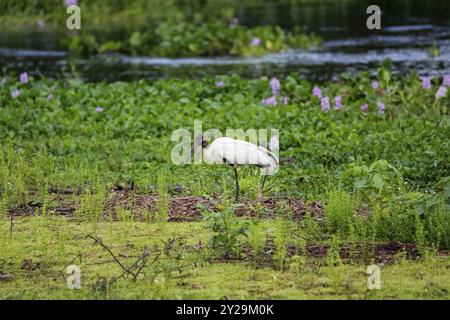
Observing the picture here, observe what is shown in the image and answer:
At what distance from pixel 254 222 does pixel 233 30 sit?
41.4 ft

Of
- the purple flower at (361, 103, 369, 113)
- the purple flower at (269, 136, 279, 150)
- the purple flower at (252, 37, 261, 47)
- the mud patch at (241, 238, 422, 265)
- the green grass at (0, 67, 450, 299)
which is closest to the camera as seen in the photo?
the green grass at (0, 67, 450, 299)

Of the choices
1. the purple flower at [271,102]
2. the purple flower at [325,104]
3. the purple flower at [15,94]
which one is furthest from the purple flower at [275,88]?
the purple flower at [15,94]

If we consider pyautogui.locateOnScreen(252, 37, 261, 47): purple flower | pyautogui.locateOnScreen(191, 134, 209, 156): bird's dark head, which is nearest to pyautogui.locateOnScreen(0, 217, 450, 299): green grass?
pyautogui.locateOnScreen(191, 134, 209, 156): bird's dark head

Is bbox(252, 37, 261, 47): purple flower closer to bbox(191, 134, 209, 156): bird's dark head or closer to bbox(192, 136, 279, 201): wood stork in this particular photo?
bbox(191, 134, 209, 156): bird's dark head

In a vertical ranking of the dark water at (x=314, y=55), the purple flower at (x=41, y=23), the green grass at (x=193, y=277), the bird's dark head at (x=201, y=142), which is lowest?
the green grass at (x=193, y=277)

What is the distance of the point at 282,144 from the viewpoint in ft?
33.4

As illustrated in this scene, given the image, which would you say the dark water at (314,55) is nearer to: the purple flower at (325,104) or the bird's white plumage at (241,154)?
the purple flower at (325,104)

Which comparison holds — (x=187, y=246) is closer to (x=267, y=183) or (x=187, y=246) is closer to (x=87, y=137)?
(x=267, y=183)

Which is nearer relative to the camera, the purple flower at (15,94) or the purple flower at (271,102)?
the purple flower at (271,102)

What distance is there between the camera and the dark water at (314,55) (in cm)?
1672

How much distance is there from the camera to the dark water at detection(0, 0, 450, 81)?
1672 centimetres

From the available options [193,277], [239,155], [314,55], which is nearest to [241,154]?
[239,155]

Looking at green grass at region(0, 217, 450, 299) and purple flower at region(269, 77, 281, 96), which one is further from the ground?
purple flower at region(269, 77, 281, 96)

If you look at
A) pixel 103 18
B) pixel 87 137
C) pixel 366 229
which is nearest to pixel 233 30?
pixel 103 18
